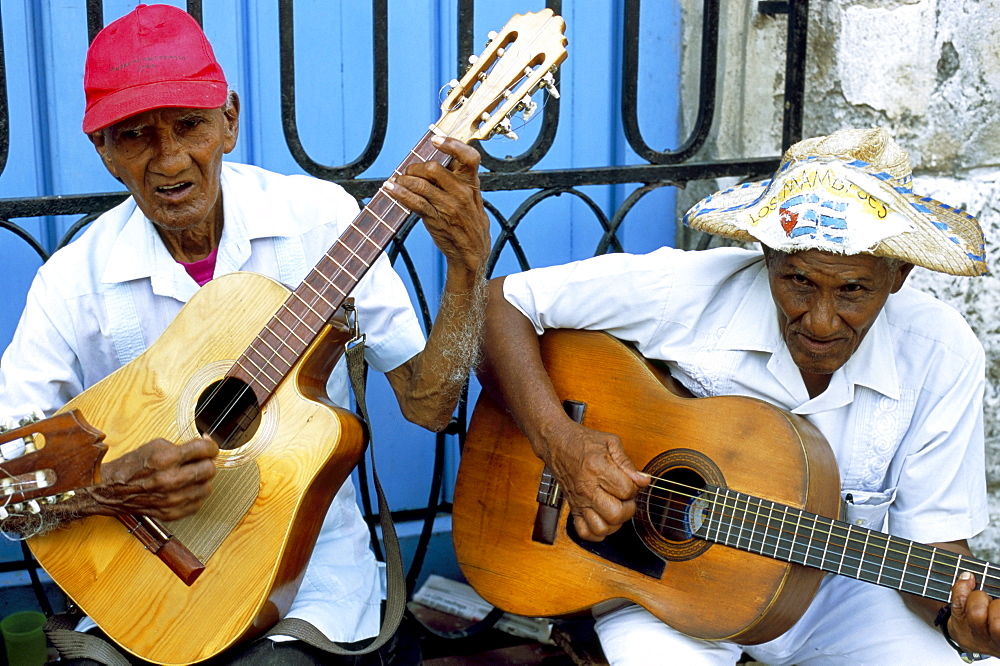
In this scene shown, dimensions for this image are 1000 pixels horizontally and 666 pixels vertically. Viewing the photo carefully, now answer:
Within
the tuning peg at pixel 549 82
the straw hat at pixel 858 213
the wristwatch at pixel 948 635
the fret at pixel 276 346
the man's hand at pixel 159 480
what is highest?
the tuning peg at pixel 549 82

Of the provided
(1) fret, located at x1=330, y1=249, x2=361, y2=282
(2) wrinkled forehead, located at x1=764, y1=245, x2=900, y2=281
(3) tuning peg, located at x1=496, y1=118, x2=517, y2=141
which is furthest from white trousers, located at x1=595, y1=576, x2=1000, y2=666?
(3) tuning peg, located at x1=496, y1=118, x2=517, y2=141

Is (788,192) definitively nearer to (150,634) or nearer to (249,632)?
(249,632)

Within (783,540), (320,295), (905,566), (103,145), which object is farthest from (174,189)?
(905,566)

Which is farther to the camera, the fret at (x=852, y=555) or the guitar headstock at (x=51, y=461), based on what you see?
the fret at (x=852, y=555)

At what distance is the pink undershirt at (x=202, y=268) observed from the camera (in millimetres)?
2345

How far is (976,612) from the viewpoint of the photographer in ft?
6.29

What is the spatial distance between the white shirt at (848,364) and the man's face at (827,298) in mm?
88

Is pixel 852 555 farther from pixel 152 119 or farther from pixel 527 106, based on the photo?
pixel 152 119

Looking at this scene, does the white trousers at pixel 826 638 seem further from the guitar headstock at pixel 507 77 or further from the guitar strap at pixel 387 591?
the guitar headstock at pixel 507 77

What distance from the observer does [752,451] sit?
217 cm

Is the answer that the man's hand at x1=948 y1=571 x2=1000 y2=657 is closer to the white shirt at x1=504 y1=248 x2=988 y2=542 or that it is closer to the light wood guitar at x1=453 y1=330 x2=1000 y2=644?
the light wood guitar at x1=453 y1=330 x2=1000 y2=644

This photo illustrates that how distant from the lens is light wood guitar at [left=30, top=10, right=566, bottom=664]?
1981 millimetres

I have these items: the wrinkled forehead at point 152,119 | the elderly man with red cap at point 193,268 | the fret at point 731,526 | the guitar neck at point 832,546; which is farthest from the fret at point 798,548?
the wrinkled forehead at point 152,119

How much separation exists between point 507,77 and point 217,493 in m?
0.96
